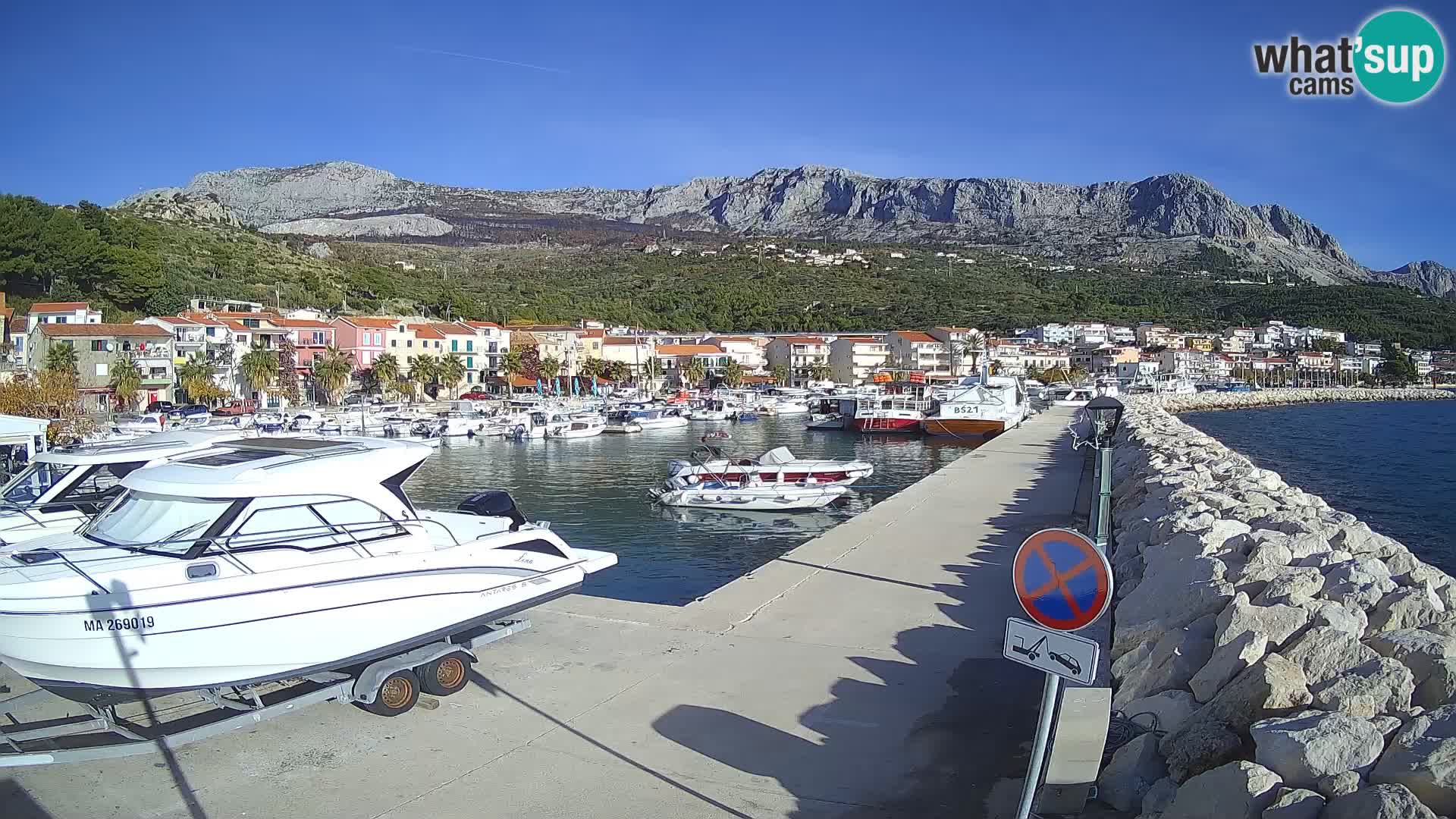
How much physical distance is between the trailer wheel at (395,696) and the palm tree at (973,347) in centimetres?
10049

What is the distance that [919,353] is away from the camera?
349 feet

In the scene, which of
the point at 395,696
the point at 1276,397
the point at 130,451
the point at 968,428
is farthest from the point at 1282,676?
the point at 1276,397

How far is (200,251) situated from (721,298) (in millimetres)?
65334

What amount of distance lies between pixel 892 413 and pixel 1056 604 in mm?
56008

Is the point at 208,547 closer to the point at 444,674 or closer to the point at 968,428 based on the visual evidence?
the point at 444,674

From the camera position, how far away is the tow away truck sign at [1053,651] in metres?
3.99

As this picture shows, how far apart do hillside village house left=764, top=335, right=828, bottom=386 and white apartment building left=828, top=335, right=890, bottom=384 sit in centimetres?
118

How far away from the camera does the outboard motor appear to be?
941cm

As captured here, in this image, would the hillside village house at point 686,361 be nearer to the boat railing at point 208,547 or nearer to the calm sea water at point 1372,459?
the calm sea water at point 1372,459

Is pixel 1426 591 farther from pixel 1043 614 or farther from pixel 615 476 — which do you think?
pixel 615 476

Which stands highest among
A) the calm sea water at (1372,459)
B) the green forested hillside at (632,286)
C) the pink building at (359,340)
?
the green forested hillside at (632,286)

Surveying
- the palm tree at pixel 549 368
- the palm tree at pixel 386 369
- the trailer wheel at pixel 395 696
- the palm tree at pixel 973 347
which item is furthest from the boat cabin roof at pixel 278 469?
the palm tree at pixel 973 347

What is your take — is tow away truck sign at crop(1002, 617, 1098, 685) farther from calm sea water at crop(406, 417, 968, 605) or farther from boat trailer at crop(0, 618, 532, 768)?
calm sea water at crop(406, 417, 968, 605)

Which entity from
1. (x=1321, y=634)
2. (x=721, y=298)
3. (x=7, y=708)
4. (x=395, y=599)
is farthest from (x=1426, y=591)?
(x=721, y=298)
